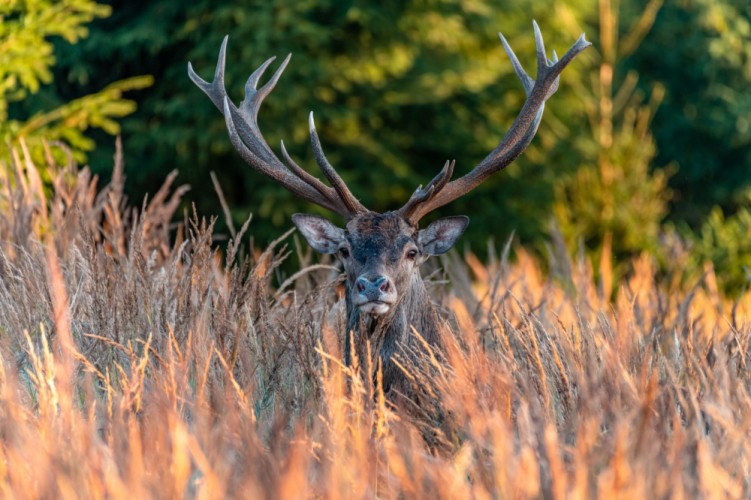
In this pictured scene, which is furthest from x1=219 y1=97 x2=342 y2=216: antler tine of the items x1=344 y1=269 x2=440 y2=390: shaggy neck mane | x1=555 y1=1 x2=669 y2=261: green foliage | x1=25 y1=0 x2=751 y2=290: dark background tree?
x1=555 y1=1 x2=669 y2=261: green foliage

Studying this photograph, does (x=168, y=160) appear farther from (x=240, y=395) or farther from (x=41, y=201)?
(x=240, y=395)

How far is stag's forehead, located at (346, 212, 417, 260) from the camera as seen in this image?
553cm

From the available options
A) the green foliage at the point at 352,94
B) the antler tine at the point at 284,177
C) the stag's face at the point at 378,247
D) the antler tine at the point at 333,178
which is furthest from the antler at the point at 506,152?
the green foliage at the point at 352,94

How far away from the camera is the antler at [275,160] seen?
5.82 m

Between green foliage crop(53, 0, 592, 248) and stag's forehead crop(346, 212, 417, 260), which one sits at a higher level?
stag's forehead crop(346, 212, 417, 260)

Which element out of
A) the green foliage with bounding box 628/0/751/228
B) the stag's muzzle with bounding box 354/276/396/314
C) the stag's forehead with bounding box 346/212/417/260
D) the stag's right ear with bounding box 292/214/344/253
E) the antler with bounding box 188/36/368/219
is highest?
the antler with bounding box 188/36/368/219

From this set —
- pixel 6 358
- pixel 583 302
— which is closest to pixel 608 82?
pixel 583 302

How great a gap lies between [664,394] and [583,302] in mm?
2531

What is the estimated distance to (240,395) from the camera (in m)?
3.97

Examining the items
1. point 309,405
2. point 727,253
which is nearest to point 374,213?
point 309,405

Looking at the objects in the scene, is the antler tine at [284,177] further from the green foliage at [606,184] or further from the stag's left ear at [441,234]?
the green foliage at [606,184]

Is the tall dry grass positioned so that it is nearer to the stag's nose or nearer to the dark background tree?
the stag's nose

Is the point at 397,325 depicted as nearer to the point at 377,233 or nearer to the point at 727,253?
the point at 377,233

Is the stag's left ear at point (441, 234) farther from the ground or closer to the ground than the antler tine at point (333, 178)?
closer to the ground
